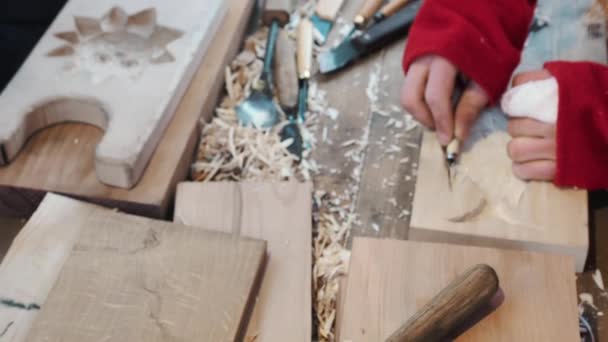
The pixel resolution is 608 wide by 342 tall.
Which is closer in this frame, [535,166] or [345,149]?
[535,166]

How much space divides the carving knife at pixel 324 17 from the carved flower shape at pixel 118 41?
26 centimetres

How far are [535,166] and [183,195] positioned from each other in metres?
0.49

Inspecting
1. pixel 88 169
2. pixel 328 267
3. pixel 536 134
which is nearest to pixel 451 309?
pixel 328 267

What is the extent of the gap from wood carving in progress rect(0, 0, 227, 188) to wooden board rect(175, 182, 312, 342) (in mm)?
109

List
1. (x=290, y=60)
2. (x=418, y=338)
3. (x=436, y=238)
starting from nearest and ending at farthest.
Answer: (x=418, y=338) → (x=436, y=238) → (x=290, y=60)

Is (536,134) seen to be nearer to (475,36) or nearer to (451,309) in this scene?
(475,36)

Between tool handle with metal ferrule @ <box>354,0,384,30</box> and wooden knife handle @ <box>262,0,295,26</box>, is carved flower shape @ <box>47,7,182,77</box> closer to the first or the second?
wooden knife handle @ <box>262,0,295,26</box>

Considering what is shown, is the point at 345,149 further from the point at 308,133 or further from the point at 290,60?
the point at 290,60

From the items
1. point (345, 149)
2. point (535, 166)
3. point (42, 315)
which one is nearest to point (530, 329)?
point (535, 166)

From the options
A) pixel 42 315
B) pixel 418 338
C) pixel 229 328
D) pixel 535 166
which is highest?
pixel 535 166

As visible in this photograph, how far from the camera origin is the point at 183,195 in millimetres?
1028

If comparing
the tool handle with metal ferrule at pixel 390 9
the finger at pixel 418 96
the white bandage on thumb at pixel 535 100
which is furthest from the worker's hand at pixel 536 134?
the tool handle with metal ferrule at pixel 390 9

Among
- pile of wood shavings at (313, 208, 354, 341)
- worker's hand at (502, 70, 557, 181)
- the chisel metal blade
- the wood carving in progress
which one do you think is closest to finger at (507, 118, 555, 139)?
worker's hand at (502, 70, 557, 181)

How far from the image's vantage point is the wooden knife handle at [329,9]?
1337 millimetres
